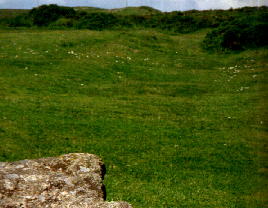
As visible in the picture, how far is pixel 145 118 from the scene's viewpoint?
22250 millimetres

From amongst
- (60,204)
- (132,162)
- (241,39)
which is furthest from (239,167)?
(241,39)

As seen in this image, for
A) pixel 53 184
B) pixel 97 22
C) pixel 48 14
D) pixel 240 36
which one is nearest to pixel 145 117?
pixel 53 184

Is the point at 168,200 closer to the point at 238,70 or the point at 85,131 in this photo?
the point at 85,131

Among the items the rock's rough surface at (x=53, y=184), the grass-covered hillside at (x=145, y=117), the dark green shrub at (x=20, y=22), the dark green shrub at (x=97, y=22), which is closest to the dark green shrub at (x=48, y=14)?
the dark green shrub at (x=20, y=22)

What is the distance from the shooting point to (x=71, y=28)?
2126 inches

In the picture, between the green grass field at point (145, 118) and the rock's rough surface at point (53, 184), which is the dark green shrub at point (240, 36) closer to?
the green grass field at point (145, 118)

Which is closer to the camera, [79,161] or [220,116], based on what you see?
[79,161]

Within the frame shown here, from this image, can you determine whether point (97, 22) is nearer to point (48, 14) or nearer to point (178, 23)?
point (48, 14)

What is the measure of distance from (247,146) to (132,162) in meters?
6.73

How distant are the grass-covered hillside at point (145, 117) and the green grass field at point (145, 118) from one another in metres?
0.06

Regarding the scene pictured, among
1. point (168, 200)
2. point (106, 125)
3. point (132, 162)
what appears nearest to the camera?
point (168, 200)

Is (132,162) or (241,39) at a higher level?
(241,39)

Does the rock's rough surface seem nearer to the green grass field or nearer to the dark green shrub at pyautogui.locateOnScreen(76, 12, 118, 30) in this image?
the green grass field

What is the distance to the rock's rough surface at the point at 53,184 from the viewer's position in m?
5.34
